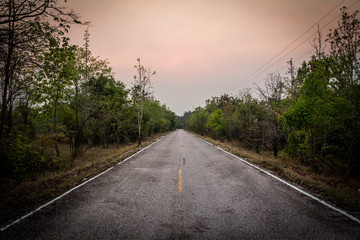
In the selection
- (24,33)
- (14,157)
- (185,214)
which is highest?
(24,33)

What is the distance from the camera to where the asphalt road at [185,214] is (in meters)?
2.85

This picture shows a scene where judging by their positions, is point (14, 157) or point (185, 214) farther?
point (14, 157)

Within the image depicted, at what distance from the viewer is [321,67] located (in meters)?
6.87

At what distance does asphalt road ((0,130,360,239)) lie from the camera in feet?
9.35

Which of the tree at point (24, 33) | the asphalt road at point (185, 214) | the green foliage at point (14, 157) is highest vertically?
the tree at point (24, 33)

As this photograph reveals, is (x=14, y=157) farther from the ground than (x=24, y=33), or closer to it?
closer to it

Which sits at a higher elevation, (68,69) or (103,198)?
(68,69)

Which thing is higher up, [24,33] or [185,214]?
[24,33]

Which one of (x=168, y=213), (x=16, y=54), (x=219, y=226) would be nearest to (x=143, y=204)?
(x=168, y=213)

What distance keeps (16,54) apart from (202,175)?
802 cm

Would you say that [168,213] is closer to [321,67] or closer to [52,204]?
[52,204]

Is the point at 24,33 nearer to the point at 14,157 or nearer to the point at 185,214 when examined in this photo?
the point at 14,157

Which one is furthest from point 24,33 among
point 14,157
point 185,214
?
point 185,214

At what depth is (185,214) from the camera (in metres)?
3.50
